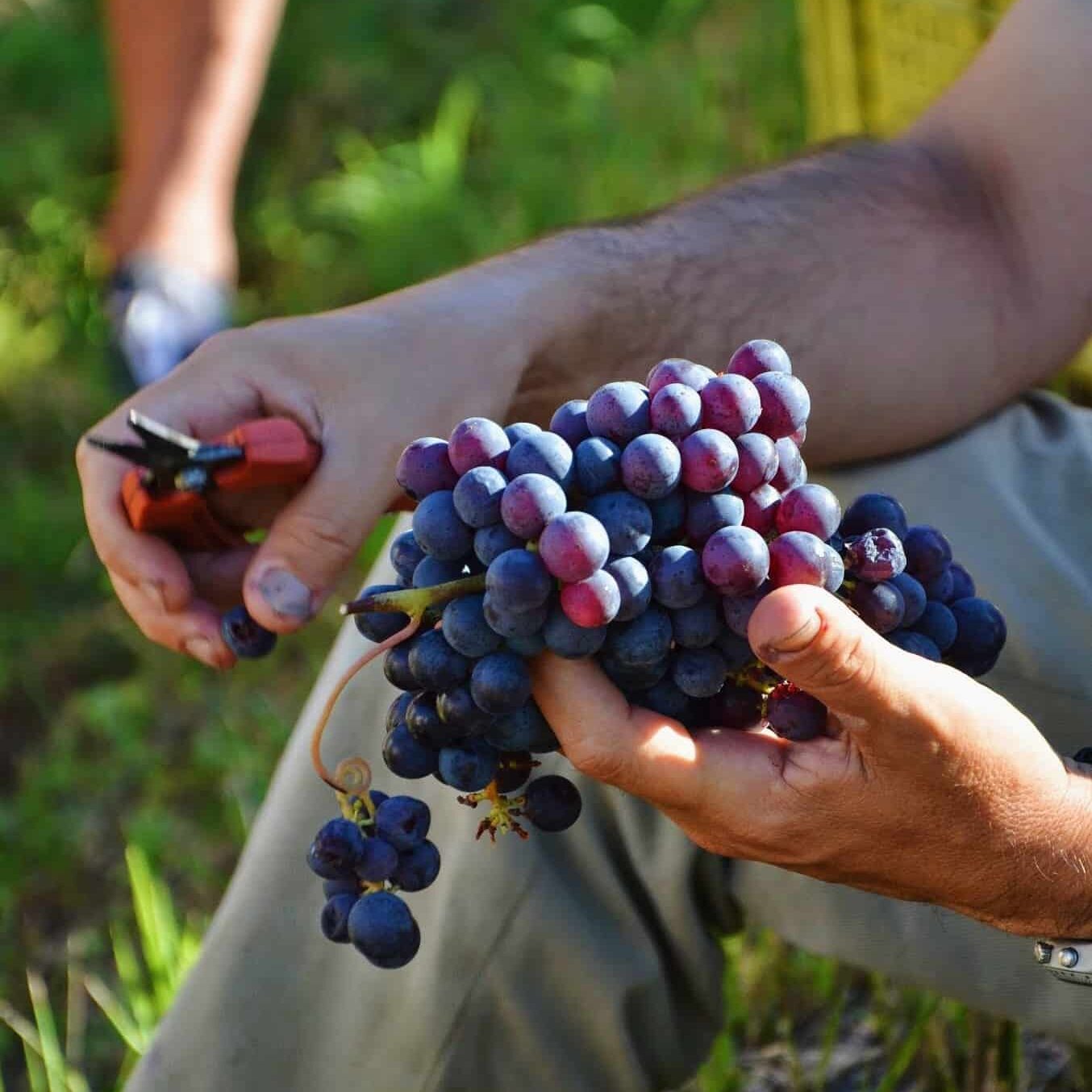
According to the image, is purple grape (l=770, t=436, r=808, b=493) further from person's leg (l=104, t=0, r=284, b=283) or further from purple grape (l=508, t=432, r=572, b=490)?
person's leg (l=104, t=0, r=284, b=283)

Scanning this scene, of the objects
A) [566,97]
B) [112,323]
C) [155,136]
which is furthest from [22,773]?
[566,97]

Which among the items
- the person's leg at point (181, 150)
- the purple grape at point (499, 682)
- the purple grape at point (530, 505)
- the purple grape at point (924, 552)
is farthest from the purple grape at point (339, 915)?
the person's leg at point (181, 150)

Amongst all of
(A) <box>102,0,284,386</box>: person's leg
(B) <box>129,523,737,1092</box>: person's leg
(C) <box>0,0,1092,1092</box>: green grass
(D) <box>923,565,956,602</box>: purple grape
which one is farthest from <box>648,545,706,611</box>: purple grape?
(A) <box>102,0,284,386</box>: person's leg

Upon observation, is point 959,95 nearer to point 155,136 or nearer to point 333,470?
point 333,470

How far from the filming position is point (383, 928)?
944mm

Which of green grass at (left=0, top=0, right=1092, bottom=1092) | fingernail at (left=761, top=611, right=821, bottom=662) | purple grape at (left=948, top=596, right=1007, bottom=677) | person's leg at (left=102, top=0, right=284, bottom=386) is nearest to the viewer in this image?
fingernail at (left=761, top=611, right=821, bottom=662)

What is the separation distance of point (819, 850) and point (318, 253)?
263 centimetres

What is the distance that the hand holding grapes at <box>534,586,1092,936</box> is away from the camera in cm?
80

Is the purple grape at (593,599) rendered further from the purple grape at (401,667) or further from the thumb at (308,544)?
the thumb at (308,544)

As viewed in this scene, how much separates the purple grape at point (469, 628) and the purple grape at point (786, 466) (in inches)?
7.8

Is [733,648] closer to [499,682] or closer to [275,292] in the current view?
[499,682]

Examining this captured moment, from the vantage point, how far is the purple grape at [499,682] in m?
0.83

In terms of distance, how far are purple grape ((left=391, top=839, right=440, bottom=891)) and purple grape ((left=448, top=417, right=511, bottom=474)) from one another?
29 centimetres

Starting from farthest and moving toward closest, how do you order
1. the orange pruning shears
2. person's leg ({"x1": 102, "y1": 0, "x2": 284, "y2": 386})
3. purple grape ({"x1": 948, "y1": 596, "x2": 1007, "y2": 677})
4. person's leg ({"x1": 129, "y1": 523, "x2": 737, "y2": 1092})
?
person's leg ({"x1": 102, "y1": 0, "x2": 284, "y2": 386}), person's leg ({"x1": 129, "y1": 523, "x2": 737, "y2": 1092}), the orange pruning shears, purple grape ({"x1": 948, "y1": 596, "x2": 1007, "y2": 677})
